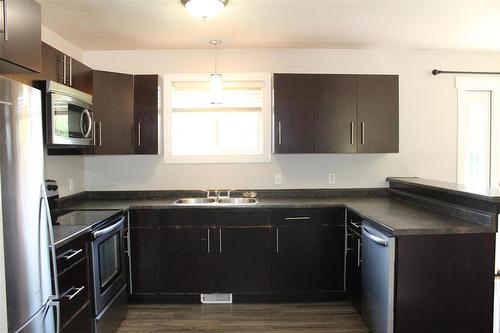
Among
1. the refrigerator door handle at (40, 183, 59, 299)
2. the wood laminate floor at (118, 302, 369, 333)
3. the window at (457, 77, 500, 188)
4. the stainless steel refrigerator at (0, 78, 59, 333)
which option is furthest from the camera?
the window at (457, 77, 500, 188)

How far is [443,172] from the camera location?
3.79 m

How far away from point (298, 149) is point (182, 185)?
132 cm

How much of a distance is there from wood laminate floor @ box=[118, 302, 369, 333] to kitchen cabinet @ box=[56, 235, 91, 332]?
69cm

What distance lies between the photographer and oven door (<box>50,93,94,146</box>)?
7.57 feet

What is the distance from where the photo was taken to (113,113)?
124 inches

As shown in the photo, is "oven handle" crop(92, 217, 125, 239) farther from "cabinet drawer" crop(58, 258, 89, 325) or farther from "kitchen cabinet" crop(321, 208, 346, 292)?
"kitchen cabinet" crop(321, 208, 346, 292)

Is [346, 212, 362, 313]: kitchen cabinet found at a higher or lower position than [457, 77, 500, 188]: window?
lower

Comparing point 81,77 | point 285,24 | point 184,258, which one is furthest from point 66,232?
point 285,24

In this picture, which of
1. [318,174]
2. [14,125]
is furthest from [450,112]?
[14,125]

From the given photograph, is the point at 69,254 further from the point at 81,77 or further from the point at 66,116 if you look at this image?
the point at 81,77

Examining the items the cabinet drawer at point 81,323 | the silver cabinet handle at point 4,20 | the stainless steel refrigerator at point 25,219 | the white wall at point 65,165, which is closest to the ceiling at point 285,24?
the white wall at point 65,165

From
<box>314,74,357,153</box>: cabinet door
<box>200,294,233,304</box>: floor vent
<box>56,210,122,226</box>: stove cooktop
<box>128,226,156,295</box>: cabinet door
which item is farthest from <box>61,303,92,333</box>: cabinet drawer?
<box>314,74,357,153</box>: cabinet door

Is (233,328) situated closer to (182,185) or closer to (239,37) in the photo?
(182,185)

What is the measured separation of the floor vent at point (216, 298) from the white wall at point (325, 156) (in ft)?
3.71
